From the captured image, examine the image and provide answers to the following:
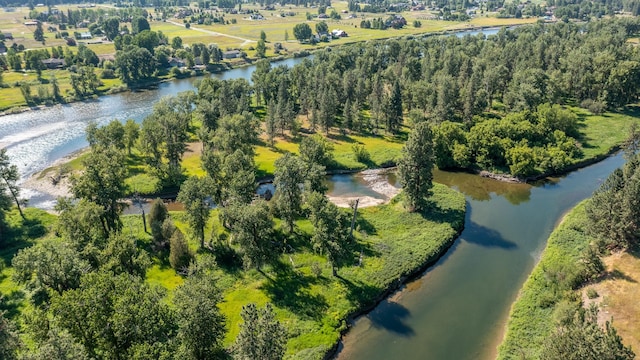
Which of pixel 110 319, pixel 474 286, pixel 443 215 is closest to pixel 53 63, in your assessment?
pixel 443 215

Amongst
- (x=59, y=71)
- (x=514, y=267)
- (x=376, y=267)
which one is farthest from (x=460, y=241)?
(x=59, y=71)

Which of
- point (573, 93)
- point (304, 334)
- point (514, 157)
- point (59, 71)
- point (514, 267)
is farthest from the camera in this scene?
point (59, 71)

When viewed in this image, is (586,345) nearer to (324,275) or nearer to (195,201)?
(324,275)

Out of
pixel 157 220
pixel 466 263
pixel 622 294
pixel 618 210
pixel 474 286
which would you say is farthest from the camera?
pixel 157 220

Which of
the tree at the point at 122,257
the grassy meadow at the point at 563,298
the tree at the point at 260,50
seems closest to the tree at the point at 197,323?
the tree at the point at 122,257

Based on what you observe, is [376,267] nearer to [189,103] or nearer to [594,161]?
[594,161]

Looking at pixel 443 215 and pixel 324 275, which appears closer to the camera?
pixel 324 275
